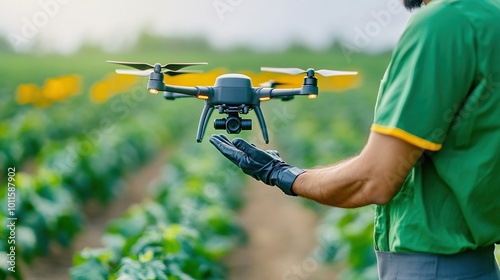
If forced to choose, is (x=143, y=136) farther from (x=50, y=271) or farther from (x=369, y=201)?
(x=369, y=201)

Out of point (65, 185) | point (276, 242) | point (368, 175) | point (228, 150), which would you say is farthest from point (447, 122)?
point (65, 185)

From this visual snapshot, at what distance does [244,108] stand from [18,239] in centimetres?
403

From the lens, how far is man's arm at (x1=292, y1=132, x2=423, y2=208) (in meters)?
2.01

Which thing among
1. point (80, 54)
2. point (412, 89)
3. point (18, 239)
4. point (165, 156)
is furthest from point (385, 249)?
point (80, 54)

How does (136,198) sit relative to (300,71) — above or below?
below

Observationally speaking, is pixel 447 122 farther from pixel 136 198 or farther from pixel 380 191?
pixel 136 198

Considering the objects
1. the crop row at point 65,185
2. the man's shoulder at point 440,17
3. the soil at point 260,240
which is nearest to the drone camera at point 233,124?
the man's shoulder at point 440,17

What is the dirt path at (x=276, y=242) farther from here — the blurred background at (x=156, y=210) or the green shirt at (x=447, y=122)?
the green shirt at (x=447, y=122)

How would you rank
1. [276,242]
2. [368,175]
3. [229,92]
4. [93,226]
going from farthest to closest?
[93,226], [276,242], [229,92], [368,175]

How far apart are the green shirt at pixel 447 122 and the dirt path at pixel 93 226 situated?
4873mm

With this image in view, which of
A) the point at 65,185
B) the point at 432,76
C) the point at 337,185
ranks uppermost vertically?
the point at 432,76

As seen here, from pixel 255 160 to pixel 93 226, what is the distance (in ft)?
21.0

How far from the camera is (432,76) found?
196 centimetres

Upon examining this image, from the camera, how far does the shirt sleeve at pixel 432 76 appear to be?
6.43ft
